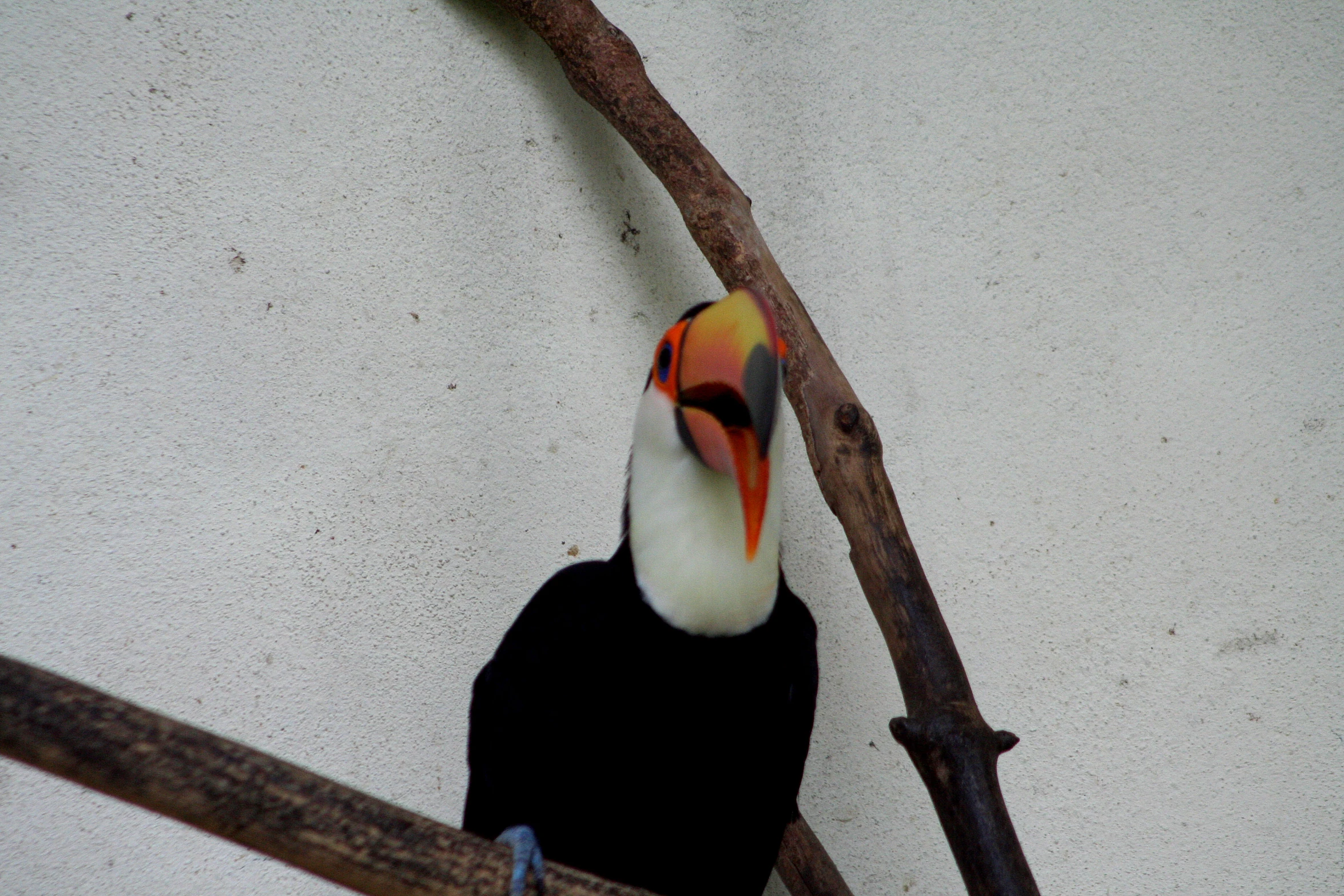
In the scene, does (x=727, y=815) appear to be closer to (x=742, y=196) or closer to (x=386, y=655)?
(x=386, y=655)

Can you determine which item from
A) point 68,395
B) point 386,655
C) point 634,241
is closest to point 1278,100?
point 634,241

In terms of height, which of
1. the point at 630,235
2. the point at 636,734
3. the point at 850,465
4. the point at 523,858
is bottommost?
the point at 523,858

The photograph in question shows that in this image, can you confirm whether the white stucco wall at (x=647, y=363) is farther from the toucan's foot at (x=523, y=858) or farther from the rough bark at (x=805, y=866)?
the toucan's foot at (x=523, y=858)

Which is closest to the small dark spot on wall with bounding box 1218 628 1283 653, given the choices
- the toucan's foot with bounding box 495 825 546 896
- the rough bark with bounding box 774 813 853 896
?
the rough bark with bounding box 774 813 853 896

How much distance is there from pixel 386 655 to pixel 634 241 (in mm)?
860

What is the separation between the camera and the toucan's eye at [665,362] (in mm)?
1103

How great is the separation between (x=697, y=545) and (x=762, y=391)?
9.2 inches

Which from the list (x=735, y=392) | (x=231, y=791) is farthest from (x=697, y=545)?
(x=231, y=791)

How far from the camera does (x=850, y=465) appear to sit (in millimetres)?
1264

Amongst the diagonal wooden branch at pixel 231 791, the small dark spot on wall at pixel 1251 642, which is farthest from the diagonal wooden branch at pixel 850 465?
the small dark spot on wall at pixel 1251 642

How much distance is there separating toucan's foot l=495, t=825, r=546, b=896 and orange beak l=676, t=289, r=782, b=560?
14.8 inches

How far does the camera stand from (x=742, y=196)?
1.54 m

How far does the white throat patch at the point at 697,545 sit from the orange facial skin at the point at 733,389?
31 mm

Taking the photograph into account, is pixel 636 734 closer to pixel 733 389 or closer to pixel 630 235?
pixel 733 389
